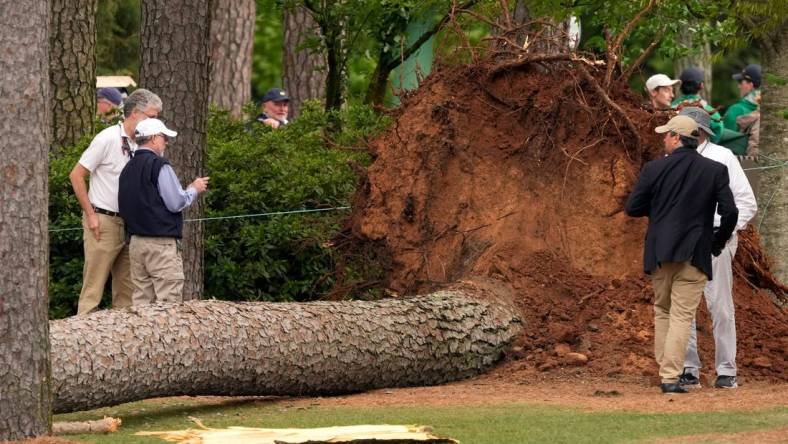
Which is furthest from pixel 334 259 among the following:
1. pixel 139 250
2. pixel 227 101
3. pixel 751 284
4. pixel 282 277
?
pixel 227 101

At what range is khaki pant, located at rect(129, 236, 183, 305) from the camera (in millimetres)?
11469

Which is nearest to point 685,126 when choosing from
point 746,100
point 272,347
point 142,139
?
point 272,347

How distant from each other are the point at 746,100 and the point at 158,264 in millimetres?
8499

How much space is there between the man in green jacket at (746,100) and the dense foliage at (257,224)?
4.93m

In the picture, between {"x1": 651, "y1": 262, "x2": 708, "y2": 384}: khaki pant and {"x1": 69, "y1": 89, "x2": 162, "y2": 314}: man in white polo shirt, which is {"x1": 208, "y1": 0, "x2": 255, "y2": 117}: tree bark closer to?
{"x1": 69, "y1": 89, "x2": 162, "y2": 314}: man in white polo shirt

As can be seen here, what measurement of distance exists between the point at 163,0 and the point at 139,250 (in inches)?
114

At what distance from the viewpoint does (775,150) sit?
1375 cm

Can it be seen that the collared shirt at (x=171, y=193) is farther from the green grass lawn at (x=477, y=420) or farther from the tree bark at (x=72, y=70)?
the tree bark at (x=72, y=70)

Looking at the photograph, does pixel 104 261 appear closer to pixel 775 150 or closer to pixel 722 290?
pixel 722 290

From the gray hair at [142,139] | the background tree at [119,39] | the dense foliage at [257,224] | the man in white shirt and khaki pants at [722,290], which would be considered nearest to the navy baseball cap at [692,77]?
the dense foliage at [257,224]

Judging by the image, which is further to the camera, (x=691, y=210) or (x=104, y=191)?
(x=104, y=191)

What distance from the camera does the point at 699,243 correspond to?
402 inches

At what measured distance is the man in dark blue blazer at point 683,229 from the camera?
33.5 ft

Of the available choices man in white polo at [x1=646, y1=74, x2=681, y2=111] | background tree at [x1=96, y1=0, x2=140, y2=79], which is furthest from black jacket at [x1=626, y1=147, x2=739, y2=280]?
background tree at [x1=96, y1=0, x2=140, y2=79]
